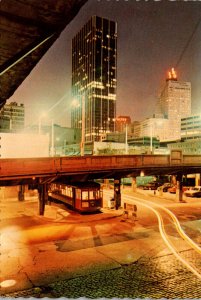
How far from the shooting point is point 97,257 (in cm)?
1641

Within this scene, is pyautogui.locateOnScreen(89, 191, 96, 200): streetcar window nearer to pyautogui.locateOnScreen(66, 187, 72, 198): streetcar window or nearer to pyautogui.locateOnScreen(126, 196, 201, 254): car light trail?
pyautogui.locateOnScreen(66, 187, 72, 198): streetcar window

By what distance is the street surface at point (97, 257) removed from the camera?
1214cm

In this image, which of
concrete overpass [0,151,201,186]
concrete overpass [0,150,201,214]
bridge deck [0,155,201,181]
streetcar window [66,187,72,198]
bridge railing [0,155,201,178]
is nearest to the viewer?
bridge railing [0,155,201,178]

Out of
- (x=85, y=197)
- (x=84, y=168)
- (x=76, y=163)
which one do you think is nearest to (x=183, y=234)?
(x=85, y=197)

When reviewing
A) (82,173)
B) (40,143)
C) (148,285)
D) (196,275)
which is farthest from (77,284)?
(40,143)

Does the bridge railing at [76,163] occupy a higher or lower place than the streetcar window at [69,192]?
higher

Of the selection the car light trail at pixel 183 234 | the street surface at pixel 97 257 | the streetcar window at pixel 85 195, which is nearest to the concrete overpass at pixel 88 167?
the streetcar window at pixel 85 195

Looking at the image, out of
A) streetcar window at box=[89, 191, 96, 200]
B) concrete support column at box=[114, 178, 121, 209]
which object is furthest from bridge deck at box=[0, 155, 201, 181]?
streetcar window at box=[89, 191, 96, 200]

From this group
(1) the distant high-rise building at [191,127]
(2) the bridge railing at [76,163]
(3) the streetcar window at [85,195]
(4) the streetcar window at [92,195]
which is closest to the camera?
(2) the bridge railing at [76,163]

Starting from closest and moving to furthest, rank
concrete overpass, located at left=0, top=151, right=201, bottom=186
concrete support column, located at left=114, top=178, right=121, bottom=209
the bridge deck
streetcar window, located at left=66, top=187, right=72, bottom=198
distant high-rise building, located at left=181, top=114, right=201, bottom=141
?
1. the bridge deck
2. concrete overpass, located at left=0, top=151, right=201, bottom=186
3. streetcar window, located at left=66, top=187, right=72, bottom=198
4. concrete support column, located at left=114, top=178, right=121, bottom=209
5. distant high-rise building, located at left=181, top=114, right=201, bottom=141

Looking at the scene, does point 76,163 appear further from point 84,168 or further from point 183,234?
point 183,234

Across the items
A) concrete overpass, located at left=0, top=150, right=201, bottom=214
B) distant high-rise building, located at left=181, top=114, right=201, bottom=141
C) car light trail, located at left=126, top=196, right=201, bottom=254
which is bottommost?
car light trail, located at left=126, top=196, right=201, bottom=254

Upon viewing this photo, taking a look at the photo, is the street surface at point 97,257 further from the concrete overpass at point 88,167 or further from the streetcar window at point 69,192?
the concrete overpass at point 88,167

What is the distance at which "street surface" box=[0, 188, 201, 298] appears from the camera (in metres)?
12.1
